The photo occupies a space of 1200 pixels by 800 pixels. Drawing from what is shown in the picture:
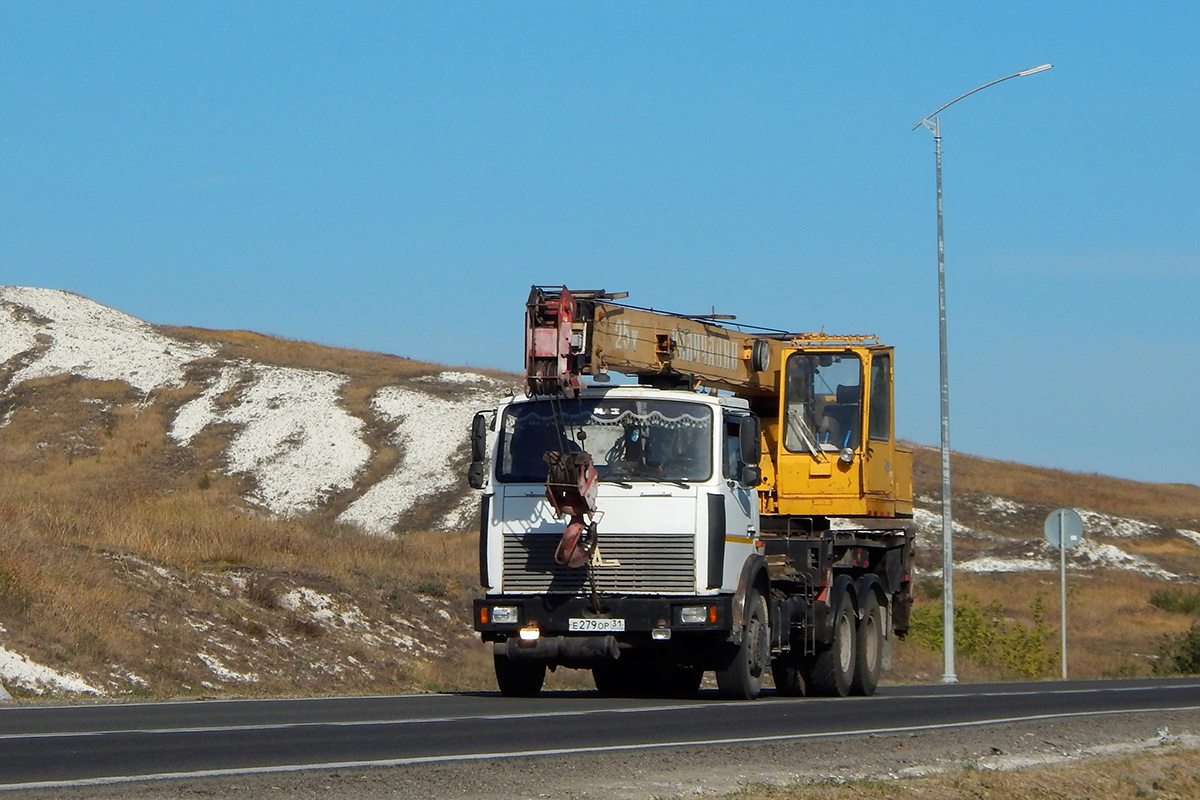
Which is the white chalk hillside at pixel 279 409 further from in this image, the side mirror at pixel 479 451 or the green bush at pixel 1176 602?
the side mirror at pixel 479 451

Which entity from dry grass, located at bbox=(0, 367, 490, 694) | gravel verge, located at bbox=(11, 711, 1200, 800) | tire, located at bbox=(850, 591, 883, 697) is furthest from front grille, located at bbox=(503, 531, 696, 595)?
dry grass, located at bbox=(0, 367, 490, 694)

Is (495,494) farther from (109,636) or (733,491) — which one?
(109,636)

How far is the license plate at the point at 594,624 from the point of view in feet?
55.8

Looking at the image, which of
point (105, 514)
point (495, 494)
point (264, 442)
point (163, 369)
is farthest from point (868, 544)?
point (163, 369)

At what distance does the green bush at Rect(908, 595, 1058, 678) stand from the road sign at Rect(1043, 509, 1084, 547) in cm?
382

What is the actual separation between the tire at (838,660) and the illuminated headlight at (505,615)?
4.70 meters

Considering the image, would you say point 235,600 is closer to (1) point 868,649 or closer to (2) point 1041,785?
(1) point 868,649

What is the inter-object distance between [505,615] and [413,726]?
3.89 metres

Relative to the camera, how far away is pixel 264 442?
248ft

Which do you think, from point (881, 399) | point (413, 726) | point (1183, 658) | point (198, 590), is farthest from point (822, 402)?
point (1183, 658)

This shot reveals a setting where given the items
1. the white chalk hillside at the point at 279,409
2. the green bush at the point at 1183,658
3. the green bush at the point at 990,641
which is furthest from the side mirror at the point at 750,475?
the white chalk hillside at the point at 279,409

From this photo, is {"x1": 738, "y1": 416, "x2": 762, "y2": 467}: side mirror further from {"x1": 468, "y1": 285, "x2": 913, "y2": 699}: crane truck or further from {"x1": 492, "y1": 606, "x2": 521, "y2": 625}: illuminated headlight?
{"x1": 492, "y1": 606, "x2": 521, "y2": 625}: illuminated headlight

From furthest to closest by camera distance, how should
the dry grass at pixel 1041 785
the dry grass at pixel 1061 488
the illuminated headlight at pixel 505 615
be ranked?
the dry grass at pixel 1061 488, the illuminated headlight at pixel 505 615, the dry grass at pixel 1041 785

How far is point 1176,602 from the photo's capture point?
57656mm
